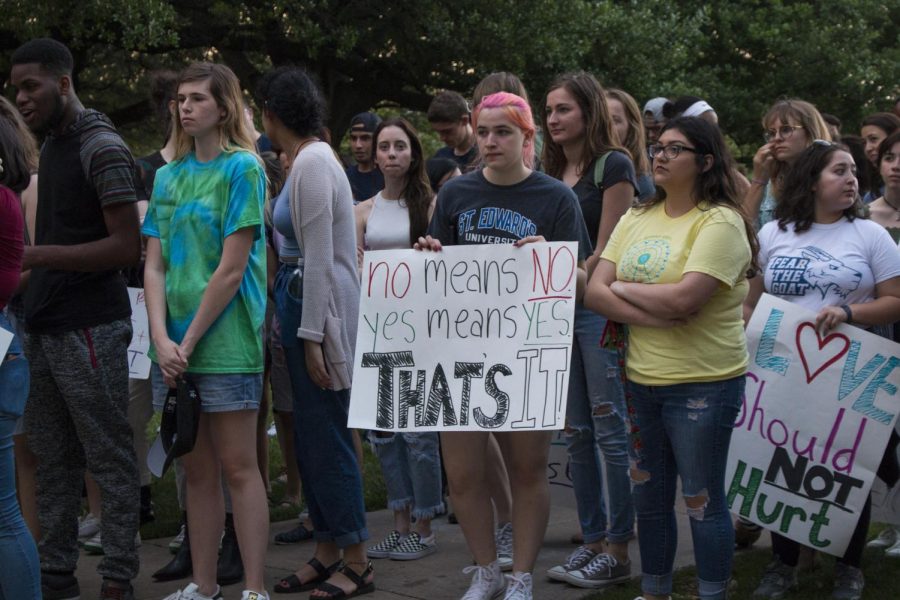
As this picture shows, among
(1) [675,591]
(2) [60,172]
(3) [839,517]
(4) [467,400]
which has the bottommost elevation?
(1) [675,591]

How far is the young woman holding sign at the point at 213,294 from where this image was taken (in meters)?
4.62

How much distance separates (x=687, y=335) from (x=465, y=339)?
2.89 ft

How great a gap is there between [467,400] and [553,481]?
5.54 ft

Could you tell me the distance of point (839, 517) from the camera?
197 inches

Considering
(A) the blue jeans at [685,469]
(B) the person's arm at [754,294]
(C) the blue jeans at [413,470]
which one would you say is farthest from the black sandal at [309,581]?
(B) the person's arm at [754,294]

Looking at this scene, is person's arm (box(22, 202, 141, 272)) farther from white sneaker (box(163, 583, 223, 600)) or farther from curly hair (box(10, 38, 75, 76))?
white sneaker (box(163, 583, 223, 600))

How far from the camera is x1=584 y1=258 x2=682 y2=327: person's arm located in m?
4.37

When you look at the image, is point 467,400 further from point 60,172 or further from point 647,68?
point 647,68

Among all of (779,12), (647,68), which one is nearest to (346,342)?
(647,68)

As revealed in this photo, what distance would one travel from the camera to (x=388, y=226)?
6145 mm

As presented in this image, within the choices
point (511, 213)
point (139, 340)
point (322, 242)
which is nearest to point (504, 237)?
point (511, 213)

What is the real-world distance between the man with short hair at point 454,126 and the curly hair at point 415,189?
610 millimetres

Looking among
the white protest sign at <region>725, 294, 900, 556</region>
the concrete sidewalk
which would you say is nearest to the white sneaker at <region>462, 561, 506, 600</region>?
the concrete sidewalk

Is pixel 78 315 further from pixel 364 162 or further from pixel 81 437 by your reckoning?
pixel 364 162
